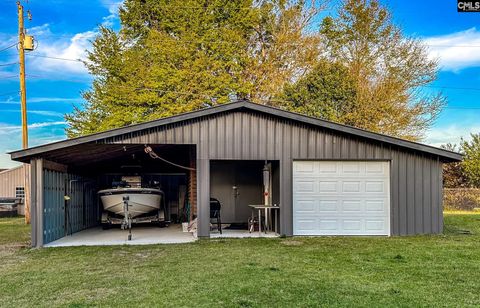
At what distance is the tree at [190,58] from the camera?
2547 cm

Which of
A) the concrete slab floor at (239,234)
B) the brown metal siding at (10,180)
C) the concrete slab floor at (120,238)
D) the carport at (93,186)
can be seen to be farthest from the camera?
the brown metal siding at (10,180)

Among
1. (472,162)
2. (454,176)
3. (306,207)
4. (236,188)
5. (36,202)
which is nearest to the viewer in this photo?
(36,202)

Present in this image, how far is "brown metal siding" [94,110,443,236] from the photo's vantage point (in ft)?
39.0

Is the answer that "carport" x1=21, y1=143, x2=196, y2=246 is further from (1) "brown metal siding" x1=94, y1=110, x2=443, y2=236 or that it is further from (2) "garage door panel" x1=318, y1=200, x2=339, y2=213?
(2) "garage door panel" x1=318, y1=200, x2=339, y2=213

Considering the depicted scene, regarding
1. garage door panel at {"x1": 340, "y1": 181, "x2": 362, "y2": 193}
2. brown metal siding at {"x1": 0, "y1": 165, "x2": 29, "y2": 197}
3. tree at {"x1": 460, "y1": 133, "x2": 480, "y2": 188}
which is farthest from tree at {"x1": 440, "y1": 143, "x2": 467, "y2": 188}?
brown metal siding at {"x1": 0, "y1": 165, "x2": 29, "y2": 197}

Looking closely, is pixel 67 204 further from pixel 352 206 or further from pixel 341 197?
pixel 352 206

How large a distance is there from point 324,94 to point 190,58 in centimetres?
692

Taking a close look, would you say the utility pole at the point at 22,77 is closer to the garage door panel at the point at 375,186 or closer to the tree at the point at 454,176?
the garage door panel at the point at 375,186

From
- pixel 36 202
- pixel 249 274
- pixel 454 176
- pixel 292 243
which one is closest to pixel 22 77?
pixel 36 202

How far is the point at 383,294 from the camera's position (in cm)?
600

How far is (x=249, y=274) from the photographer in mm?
7227

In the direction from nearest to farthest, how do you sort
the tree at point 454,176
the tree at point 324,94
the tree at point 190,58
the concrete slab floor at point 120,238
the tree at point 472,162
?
the concrete slab floor at point 120,238, the tree at point 324,94, the tree at point 190,58, the tree at point 472,162, the tree at point 454,176

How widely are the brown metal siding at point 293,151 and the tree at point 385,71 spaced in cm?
1303

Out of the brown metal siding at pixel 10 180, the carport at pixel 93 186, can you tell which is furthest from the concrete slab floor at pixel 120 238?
the brown metal siding at pixel 10 180
